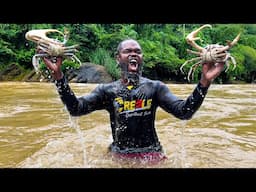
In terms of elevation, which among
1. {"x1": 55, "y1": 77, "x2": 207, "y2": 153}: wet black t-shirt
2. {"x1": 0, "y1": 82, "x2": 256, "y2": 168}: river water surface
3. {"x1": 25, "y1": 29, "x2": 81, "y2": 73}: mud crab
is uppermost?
{"x1": 25, "y1": 29, "x2": 81, "y2": 73}: mud crab

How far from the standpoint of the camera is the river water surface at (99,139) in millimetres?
3703

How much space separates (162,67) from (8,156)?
16.1 meters

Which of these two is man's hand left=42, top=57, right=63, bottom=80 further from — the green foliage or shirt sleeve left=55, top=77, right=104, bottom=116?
the green foliage

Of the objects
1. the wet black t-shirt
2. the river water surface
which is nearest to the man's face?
the wet black t-shirt

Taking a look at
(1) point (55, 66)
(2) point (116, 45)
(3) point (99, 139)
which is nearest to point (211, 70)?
(1) point (55, 66)

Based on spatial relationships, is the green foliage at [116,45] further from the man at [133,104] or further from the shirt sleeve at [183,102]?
the shirt sleeve at [183,102]

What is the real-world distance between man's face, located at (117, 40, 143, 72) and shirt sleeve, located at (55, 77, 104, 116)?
35 centimetres

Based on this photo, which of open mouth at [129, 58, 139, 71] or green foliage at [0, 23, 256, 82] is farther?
green foliage at [0, 23, 256, 82]

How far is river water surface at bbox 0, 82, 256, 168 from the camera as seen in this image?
3.70 meters

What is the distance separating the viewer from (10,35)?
19.3 m

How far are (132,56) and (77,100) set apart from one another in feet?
1.82

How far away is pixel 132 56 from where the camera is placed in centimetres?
319

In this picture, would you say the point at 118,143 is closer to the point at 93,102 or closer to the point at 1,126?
the point at 93,102

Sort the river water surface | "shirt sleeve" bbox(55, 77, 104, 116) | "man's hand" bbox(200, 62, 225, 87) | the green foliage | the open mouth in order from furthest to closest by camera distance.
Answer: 1. the green foliage
2. the river water surface
3. the open mouth
4. "shirt sleeve" bbox(55, 77, 104, 116)
5. "man's hand" bbox(200, 62, 225, 87)
